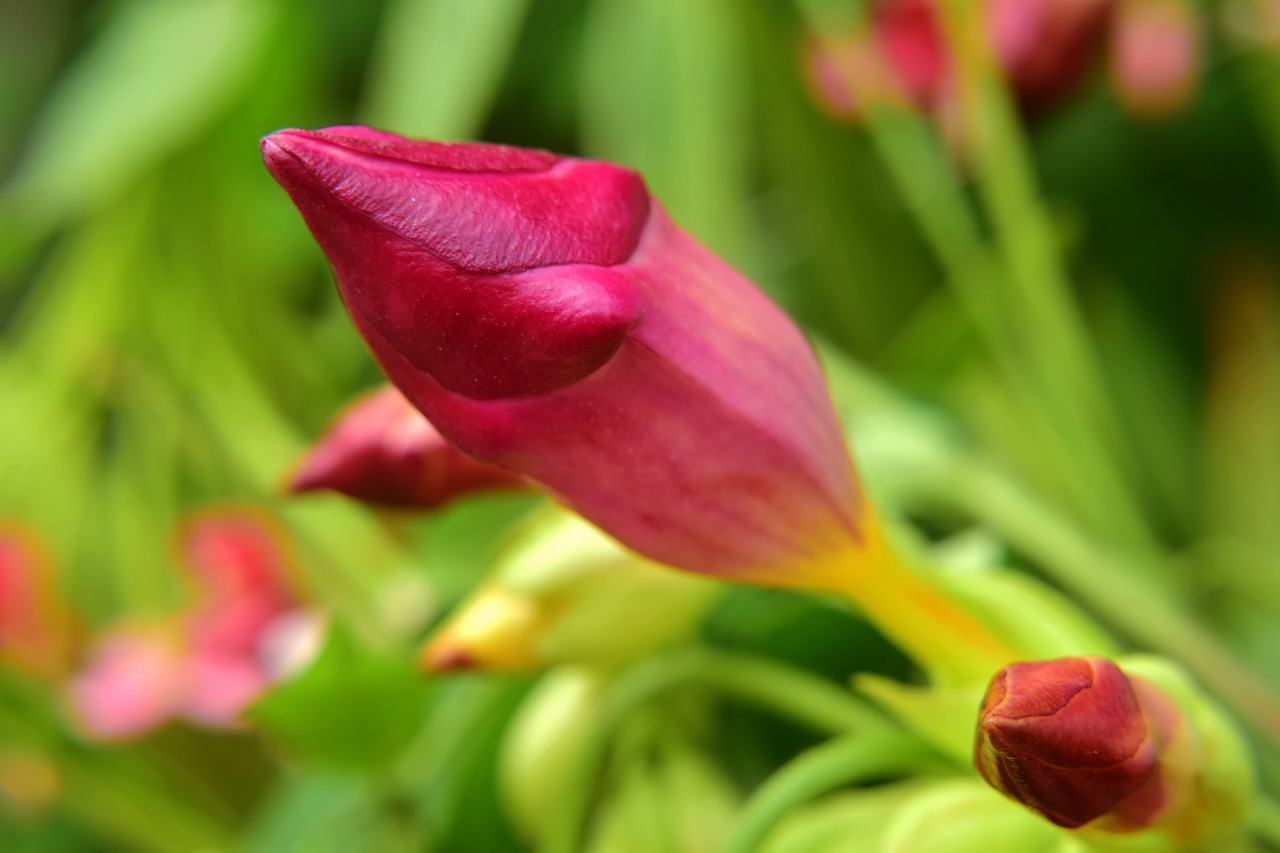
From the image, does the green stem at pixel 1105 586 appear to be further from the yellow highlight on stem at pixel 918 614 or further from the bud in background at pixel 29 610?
the bud in background at pixel 29 610

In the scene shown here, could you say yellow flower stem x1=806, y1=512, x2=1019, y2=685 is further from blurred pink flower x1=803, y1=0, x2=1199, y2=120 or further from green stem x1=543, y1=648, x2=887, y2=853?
blurred pink flower x1=803, y1=0, x2=1199, y2=120

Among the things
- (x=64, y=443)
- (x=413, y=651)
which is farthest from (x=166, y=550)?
(x=413, y=651)

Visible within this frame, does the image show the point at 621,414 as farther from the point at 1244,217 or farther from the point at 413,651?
the point at 1244,217

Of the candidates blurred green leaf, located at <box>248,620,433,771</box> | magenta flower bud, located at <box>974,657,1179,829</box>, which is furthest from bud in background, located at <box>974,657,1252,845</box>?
blurred green leaf, located at <box>248,620,433,771</box>

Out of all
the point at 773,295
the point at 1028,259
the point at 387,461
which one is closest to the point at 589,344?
the point at 387,461

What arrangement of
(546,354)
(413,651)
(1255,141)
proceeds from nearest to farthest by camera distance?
(546,354) < (413,651) < (1255,141)

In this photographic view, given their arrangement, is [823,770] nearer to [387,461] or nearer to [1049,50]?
[387,461]
